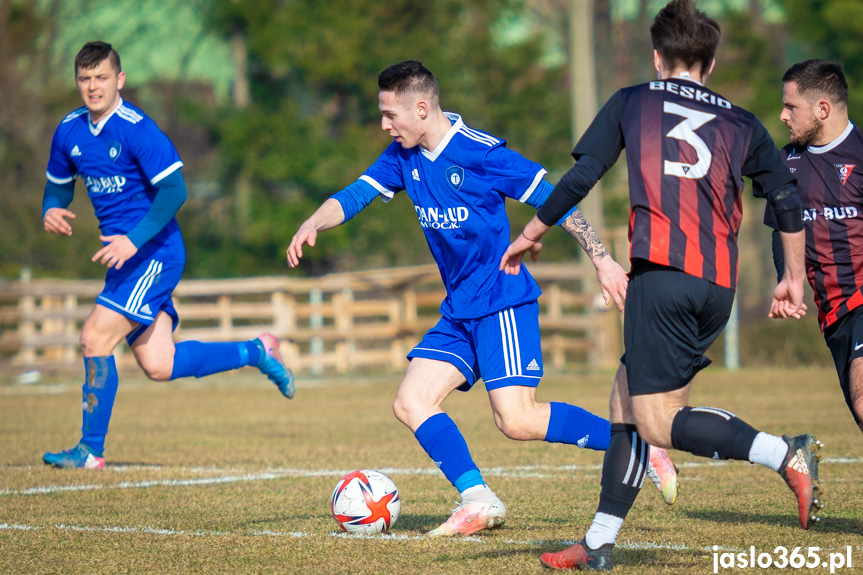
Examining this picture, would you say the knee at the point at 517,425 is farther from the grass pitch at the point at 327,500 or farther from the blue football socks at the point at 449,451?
the grass pitch at the point at 327,500

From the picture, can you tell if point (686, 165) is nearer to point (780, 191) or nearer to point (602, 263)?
point (780, 191)

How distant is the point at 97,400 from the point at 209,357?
793 millimetres

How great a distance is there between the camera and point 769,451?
342cm

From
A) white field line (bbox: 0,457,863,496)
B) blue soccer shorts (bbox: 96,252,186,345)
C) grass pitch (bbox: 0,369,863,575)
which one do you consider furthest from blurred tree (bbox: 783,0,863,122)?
blue soccer shorts (bbox: 96,252,186,345)

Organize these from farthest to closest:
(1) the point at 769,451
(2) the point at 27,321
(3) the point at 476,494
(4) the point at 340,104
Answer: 1. (4) the point at 340,104
2. (2) the point at 27,321
3. (3) the point at 476,494
4. (1) the point at 769,451

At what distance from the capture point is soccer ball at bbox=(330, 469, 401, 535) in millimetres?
4516

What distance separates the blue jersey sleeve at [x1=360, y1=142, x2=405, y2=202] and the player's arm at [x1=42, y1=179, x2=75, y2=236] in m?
2.35

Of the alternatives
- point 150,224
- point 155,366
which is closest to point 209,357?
point 155,366

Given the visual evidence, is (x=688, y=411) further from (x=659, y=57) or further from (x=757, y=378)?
(x=757, y=378)

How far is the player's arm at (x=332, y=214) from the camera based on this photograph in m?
4.63

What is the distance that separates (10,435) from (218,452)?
7.52 ft

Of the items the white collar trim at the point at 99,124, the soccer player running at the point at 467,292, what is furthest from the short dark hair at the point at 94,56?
the soccer player running at the point at 467,292

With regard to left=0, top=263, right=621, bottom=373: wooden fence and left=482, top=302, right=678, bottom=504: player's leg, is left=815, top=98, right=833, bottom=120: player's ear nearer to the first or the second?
left=482, top=302, right=678, bottom=504: player's leg

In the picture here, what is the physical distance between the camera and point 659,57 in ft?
12.2
